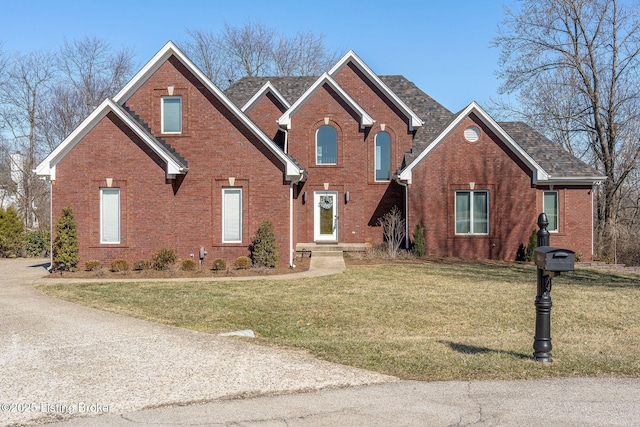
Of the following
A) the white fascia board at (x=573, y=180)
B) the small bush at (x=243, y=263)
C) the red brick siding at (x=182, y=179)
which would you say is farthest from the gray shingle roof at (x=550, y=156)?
the small bush at (x=243, y=263)

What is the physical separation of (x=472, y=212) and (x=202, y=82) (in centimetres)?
1152

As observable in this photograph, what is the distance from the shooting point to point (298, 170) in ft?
63.6

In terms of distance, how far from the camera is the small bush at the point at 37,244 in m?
27.0

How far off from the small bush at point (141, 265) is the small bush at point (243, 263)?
285cm

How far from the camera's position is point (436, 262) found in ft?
72.4

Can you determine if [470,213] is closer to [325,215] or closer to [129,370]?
[325,215]

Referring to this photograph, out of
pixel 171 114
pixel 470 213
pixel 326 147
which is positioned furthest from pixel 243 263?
pixel 470 213

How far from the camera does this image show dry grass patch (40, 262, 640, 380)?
24.9 ft

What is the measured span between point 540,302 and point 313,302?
6.18m

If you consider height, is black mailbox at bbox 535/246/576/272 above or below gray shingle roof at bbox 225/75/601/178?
below

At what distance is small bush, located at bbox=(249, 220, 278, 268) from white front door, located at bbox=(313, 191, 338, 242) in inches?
240

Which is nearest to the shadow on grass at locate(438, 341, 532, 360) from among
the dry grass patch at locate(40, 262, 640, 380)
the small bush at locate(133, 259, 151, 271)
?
the dry grass patch at locate(40, 262, 640, 380)

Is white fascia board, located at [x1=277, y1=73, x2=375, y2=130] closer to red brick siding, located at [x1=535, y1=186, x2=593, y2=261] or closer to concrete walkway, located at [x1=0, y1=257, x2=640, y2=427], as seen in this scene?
red brick siding, located at [x1=535, y1=186, x2=593, y2=261]

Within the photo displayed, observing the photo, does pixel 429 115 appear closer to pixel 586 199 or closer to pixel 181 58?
pixel 586 199
